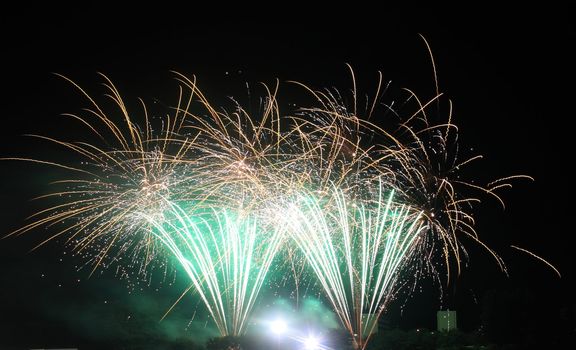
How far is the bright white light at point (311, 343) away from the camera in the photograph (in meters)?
21.5

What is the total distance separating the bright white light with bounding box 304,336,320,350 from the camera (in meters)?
21.5

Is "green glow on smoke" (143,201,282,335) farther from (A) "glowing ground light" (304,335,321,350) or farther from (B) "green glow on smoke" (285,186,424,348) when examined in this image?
(A) "glowing ground light" (304,335,321,350)

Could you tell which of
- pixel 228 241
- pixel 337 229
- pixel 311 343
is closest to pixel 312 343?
pixel 311 343

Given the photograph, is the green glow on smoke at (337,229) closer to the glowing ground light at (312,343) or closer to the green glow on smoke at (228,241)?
the green glow on smoke at (228,241)

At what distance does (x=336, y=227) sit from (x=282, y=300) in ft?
45.2

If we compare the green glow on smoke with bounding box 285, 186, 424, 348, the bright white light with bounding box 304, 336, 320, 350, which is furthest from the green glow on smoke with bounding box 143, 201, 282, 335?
the bright white light with bounding box 304, 336, 320, 350

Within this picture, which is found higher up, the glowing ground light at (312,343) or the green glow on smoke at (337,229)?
the green glow on smoke at (337,229)

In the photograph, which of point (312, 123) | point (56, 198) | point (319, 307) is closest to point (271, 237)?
point (312, 123)

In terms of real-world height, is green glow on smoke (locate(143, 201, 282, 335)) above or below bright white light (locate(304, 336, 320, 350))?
above

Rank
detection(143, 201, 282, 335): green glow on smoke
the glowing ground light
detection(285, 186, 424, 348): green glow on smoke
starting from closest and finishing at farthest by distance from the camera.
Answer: detection(285, 186, 424, 348): green glow on smoke → detection(143, 201, 282, 335): green glow on smoke → the glowing ground light

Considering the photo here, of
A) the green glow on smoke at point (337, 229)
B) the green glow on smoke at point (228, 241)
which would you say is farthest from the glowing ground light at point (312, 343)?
the green glow on smoke at point (228, 241)

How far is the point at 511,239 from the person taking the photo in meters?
37.2

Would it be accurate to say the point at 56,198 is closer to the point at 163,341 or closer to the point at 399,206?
the point at 163,341

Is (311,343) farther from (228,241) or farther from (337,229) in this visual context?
(228,241)
